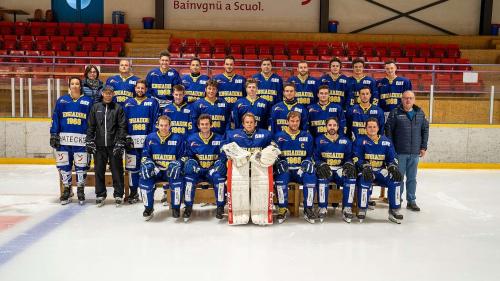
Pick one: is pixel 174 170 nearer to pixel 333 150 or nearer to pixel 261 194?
pixel 261 194

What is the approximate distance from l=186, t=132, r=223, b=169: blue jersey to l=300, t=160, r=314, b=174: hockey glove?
945 millimetres

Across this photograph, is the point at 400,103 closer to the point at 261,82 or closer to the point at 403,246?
the point at 261,82

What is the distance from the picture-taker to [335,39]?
15.1 m

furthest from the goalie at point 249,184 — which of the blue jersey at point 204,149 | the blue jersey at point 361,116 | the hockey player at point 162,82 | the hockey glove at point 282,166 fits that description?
the hockey player at point 162,82

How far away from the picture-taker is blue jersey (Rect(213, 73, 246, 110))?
6164 mm

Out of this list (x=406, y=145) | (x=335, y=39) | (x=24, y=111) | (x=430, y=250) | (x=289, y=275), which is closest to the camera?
(x=289, y=275)

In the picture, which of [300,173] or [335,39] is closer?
[300,173]

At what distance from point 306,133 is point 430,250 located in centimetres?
177

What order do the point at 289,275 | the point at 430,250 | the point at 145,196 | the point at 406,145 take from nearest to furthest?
the point at 289,275
the point at 430,250
the point at 145,196
the point at 406,145

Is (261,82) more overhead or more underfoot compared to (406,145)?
more overhead

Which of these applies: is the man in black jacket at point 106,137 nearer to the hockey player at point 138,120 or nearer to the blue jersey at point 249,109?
the hockey player at point 138,120

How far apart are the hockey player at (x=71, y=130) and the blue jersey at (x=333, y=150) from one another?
110 inches

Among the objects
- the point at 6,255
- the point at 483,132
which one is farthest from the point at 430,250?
the point at 483,132

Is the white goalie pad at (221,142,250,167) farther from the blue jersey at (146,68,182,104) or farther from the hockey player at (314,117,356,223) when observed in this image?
the blue jersey at (146,68,182,104)
